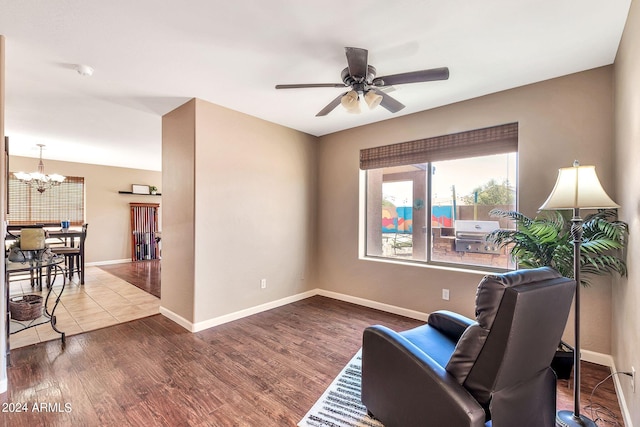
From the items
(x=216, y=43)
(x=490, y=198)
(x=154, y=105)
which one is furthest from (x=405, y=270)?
(x=154, y=105)

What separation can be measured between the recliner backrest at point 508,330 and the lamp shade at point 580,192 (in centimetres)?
63

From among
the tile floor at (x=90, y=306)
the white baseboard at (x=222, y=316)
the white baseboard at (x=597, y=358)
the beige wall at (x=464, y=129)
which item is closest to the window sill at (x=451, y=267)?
the beige wall at (x=464, y=129)

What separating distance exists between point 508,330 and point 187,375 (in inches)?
90.1

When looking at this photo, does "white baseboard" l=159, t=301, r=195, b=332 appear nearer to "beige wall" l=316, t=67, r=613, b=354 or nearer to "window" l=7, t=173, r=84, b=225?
"beige wall" l=316, t=67, r=613, b=354

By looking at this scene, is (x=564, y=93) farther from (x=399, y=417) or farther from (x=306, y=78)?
(x=399, y=417)

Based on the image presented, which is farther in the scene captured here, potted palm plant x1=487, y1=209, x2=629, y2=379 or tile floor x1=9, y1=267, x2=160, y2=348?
tile floor x1=9, y1=267, x2=160, y2=348

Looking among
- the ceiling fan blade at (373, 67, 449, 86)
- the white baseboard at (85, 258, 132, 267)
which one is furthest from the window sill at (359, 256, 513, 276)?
the white baseboard at (85, 258, 132, 267)

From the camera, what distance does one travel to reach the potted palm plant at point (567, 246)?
6.65 ft

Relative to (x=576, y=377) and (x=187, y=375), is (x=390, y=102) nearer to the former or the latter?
(x=576, y=377)

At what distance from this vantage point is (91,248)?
274 inches

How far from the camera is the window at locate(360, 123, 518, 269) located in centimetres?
309

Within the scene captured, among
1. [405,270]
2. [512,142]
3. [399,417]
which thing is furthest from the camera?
[405,270]

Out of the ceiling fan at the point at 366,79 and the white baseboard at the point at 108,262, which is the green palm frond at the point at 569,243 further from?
the white baseboard at the point at 108,262

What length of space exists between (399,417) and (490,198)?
2518 mm
